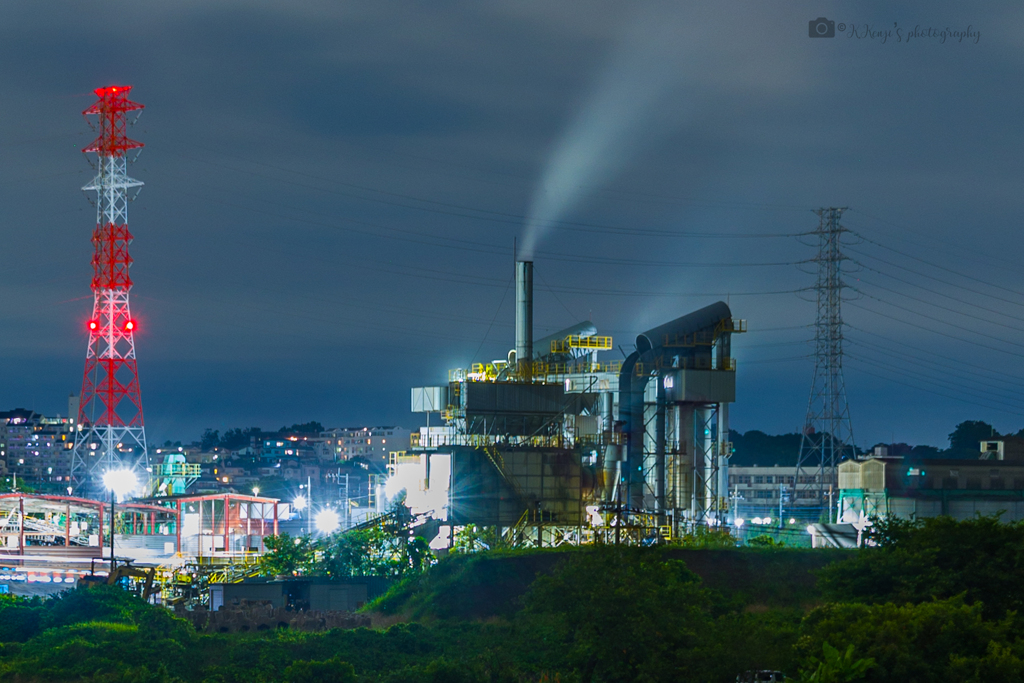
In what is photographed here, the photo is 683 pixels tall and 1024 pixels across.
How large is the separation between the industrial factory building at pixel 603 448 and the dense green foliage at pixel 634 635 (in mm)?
19476

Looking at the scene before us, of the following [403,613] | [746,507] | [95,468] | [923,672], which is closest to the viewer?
[923,672]

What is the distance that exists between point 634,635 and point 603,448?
33162 millimetres

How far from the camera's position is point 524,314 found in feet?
278

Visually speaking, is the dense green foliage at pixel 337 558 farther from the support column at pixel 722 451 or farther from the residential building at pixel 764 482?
the residential building at pixel 764 482

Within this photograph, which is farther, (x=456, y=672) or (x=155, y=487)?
(x=155, y=487)

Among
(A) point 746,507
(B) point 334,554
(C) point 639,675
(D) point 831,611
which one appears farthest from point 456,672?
(A) point 746,507

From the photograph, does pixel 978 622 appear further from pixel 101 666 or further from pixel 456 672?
pixel 101 666

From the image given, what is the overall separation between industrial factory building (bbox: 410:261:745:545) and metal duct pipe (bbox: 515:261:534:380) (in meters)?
5.37

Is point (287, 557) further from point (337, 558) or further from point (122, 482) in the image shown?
point (122, 482)

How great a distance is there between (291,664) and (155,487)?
73451mm

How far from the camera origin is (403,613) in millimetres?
58625

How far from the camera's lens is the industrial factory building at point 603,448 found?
74562 mm

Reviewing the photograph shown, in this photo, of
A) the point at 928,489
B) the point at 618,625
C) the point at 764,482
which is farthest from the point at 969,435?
the point at 618,625

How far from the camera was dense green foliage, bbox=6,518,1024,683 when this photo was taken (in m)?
38.0
